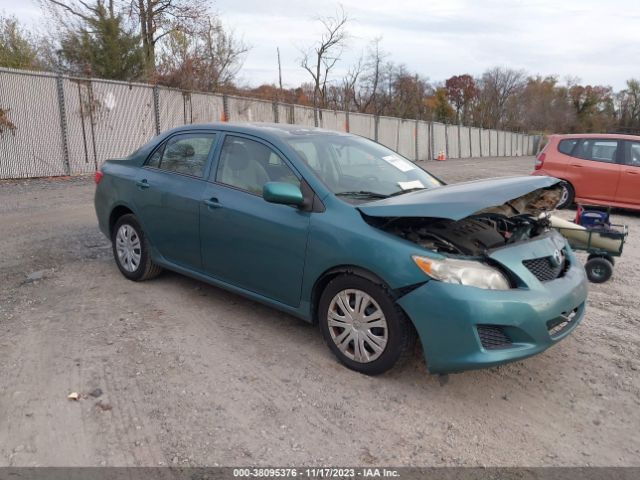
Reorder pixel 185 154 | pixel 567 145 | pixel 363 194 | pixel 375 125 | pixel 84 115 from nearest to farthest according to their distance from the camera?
pixel 363 194
pixel 185 154
pixel 567 145
pixel 84 115
pixel 375 125

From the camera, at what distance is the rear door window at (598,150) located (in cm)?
1017

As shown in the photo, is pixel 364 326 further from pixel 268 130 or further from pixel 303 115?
pixel 303 115

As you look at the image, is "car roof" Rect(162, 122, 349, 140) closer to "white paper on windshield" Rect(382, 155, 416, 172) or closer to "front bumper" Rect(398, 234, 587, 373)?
"white paper on windshield" Rect(382, 155, 416, 172)

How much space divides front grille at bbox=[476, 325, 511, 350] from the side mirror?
144 centimetres

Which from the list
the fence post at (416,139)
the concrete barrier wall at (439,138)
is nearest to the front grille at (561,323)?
the fence post at (416,139)

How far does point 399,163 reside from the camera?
4.47 metres

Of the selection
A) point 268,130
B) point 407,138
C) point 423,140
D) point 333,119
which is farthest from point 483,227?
point 423,140

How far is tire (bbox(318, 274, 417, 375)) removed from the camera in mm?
3102

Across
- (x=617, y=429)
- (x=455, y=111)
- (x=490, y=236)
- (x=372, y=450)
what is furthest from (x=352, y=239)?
(x=455, y=111)

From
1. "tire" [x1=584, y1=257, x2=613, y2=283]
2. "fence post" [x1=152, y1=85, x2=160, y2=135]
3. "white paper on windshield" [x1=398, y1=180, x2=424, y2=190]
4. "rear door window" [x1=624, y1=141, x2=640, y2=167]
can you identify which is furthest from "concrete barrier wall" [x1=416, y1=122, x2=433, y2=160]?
"white paper on windshield" [x1=398, y1=180, x2=424, y2=190]

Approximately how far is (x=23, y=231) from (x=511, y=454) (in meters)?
6.76

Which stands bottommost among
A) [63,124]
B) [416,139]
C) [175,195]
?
[416,139]

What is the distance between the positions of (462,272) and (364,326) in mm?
712

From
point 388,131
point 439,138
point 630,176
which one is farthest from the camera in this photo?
point 439,138
